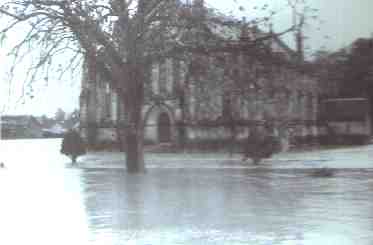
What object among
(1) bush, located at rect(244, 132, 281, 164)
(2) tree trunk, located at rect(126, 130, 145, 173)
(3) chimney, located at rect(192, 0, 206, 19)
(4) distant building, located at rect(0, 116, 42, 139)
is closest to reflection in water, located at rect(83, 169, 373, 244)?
(2) tree trunk, located at rect(126, 130, 145, 173)

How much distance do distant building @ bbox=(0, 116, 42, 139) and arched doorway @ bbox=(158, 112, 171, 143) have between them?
21.1 ft

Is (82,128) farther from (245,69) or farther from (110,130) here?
(245,69)

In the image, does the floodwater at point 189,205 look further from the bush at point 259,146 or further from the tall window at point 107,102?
the tall window at point 107,102

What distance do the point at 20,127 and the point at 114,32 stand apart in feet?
26.6

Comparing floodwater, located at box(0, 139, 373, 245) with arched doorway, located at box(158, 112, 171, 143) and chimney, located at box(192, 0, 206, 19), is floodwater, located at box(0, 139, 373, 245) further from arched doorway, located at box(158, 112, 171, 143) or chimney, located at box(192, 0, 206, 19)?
arched doorway, located at box(158, 112, 171, 143)

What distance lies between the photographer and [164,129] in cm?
3484

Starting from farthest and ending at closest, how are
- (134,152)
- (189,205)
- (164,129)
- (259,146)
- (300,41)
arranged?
(164,129)
(259,146)
(134,152)
(300,41)
(189,205)

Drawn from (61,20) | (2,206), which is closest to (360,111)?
(61,20)

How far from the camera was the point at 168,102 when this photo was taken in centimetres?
2356

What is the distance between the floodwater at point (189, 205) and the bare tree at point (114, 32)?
3412mm

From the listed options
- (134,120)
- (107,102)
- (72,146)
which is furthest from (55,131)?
(134,120)

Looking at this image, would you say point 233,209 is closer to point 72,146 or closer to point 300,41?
point 300,41

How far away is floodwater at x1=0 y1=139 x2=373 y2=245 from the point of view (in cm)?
902

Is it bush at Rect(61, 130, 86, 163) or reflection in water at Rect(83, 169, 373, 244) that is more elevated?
bush at Rect(61, 130, 86, 163)
